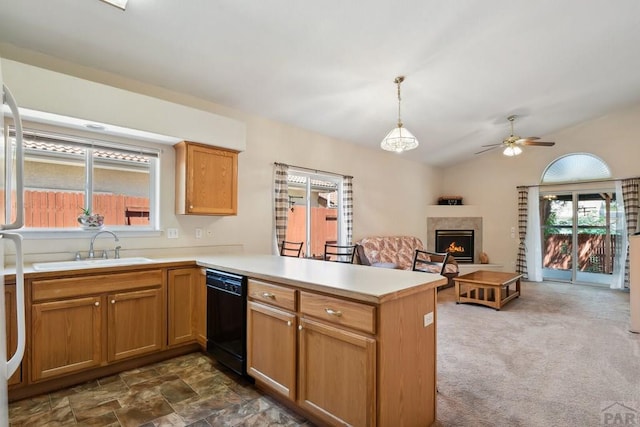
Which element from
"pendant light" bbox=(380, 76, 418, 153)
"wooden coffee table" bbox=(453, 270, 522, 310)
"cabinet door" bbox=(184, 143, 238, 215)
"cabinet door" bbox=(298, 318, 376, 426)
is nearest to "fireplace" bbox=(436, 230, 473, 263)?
"wooden coffee table" bbox=(453, 270, 522, 310)

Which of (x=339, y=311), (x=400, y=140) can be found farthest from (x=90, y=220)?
(x=400, y=140)

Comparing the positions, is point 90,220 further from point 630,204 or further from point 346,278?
point 630,204

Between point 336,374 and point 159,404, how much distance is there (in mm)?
1372

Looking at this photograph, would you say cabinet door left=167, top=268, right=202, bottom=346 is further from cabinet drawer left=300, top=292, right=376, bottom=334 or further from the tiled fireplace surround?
the tiled fireplace surround

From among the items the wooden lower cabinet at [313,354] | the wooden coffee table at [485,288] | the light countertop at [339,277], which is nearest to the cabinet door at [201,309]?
the light countertop at [339,277]

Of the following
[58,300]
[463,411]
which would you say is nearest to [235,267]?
[58,300]

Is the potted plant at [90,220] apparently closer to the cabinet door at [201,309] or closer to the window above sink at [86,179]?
the window above sink at [86,179]

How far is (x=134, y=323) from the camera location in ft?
8.93

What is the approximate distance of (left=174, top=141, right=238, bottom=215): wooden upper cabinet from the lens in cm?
332

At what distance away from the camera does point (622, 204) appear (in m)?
6.12

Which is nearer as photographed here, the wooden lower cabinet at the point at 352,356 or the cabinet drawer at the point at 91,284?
the wooden lower cabinet at the point at 352,356

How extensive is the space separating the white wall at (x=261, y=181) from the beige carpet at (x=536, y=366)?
2.46 m

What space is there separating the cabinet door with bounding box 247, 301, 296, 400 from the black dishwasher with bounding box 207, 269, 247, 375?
0.32 ft

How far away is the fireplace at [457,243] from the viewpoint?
7.78 metres
